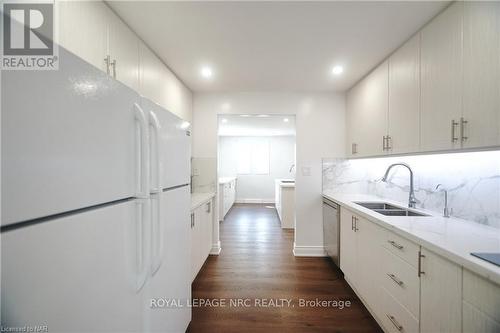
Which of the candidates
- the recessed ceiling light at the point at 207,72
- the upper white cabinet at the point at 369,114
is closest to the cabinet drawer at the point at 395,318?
the upper white cabinet at the point at 369,114

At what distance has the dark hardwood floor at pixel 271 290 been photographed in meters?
1.86

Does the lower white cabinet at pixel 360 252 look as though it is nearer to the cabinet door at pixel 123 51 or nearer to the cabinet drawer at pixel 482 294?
the cabinet drawer at pixel 482 294

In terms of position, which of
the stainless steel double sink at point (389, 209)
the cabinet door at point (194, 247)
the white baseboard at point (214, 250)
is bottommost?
the white baseboard at point (214, 250)

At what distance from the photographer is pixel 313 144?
10.8 feet

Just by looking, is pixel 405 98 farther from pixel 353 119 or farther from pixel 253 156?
pixel 253 156

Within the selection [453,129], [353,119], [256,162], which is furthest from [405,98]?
[256,162]

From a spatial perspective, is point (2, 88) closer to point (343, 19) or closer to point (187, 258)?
point (187, 258)

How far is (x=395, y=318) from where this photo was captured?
1514mm

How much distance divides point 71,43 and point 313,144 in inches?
112

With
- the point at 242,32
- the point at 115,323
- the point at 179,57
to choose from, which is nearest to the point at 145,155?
the point at 115,323

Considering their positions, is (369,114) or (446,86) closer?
(446,86)

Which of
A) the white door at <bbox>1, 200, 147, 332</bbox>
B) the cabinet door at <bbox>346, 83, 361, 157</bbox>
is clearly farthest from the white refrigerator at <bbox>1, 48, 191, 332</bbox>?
the cabinet door at <bbox>346, 83, 361, 157</bbox>

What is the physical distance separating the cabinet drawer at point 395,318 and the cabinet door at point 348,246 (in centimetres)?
55

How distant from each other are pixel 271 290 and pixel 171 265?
1.38 meters
